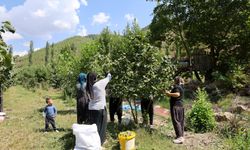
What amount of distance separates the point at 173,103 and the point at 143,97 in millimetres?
905

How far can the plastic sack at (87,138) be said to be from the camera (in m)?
8.64

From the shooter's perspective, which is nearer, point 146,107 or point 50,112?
point 146,107

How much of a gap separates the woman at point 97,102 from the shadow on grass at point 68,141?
0.79 metres

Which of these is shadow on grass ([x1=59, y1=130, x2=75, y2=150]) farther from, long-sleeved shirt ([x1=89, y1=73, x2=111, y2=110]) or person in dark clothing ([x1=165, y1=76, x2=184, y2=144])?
person in dark clothing ([x1=165, y1=76, x2=184, y2=144])

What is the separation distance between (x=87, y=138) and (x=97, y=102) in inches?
41.5

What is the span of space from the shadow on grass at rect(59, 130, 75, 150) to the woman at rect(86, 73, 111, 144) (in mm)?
787

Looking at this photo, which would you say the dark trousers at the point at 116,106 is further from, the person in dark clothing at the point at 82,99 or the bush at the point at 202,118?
the bush at the point at 202,118

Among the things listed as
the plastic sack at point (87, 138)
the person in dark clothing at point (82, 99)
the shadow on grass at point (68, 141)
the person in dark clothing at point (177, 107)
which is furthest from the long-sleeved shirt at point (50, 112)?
the person in dark clothing at point (177, 107)

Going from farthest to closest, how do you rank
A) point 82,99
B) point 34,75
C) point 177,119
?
1. point 34,75
2. point 82,99
3. point 177,119

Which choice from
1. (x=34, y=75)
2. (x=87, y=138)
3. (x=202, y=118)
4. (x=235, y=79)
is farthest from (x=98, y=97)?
(x=34, y=75)

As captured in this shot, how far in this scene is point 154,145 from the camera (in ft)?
31.4

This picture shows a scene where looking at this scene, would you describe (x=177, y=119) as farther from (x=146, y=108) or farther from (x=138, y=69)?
(x=138, y=69)

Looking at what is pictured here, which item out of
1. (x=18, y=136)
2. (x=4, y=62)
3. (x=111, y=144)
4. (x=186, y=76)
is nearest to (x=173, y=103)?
(x=111, y=144)

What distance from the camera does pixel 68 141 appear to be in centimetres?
1007
